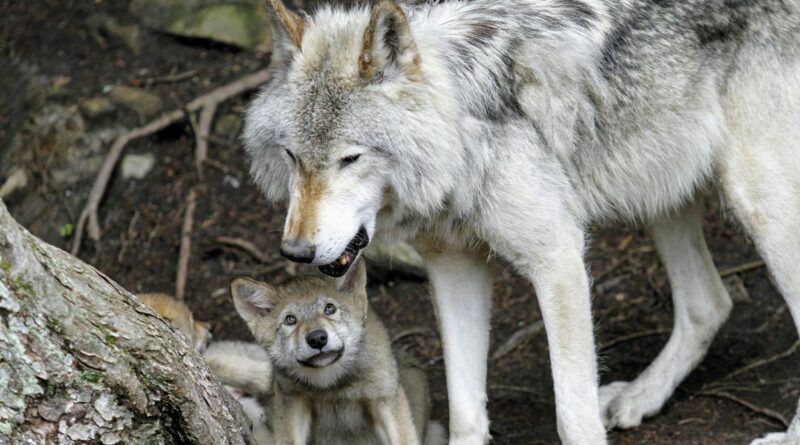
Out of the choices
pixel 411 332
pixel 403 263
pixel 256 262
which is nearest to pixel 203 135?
pixel 256 262

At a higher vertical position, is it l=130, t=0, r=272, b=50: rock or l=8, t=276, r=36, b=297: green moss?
l=8, t=276, r=36, b=297: green moss

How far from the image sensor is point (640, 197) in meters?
5.52

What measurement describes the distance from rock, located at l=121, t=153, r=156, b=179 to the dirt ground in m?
0.05

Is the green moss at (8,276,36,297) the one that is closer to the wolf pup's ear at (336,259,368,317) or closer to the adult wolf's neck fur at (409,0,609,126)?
the wolf pup's ear at (336,259,368,317)

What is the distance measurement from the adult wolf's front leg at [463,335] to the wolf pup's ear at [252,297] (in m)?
0.85

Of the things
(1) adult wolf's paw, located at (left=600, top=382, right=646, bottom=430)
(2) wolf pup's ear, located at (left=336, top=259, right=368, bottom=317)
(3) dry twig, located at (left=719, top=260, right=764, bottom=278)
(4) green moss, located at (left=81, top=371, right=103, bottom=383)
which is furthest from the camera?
(3) dry twig, located at (left=719, top=260, right=764, bottom=278)

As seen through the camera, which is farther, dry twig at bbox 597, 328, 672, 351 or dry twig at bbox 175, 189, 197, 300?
dry twig at bbox 175, 189, 197, 300

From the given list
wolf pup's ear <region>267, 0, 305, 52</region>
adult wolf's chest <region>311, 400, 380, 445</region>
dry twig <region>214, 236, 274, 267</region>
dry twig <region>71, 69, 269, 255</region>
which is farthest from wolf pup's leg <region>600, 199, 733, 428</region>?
dry twig <region>71, 69, 269, 255</region>

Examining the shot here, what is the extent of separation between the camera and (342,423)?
5066mm

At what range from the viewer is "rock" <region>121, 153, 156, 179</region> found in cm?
862

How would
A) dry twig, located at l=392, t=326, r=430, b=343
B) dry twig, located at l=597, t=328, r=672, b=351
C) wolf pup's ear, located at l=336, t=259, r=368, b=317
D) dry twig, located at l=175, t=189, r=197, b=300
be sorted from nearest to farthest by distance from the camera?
wolf pup's ear, located at l=336, t=259, r=368, b=317 < dry twig, located at l=597, t=328, r=672, b=351 < dry twig, located at l=392, t=326, r=430, b=343 < dry twig, located at l=175, t=189, r=197, b=300

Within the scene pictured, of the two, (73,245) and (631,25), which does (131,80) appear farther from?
(631,25)

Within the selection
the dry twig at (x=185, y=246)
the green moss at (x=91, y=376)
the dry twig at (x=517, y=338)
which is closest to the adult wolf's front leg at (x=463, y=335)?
the dry twig at (x=517, y=338)

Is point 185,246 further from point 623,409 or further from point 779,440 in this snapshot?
point 779,440
